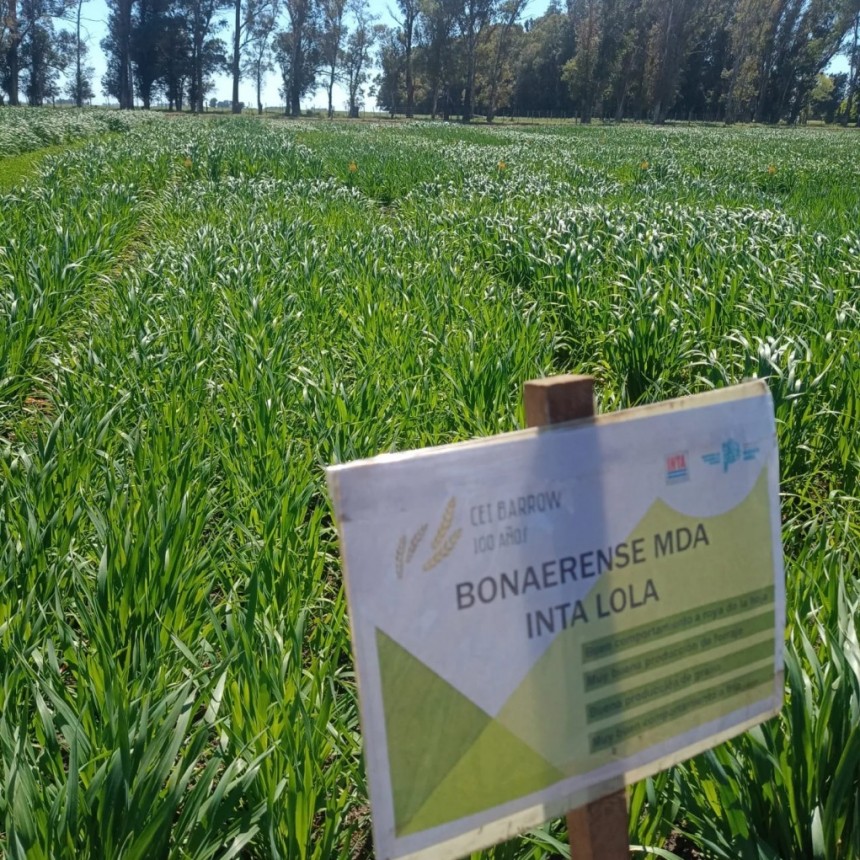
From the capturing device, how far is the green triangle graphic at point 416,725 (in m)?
0.87

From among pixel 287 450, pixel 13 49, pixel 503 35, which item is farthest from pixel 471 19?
pixel 287 450

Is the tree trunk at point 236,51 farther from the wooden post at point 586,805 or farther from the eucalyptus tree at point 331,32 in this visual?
the wooden post at point 586,805

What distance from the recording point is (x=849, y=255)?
567 centimetres

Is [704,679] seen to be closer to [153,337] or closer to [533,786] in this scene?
[533,786]

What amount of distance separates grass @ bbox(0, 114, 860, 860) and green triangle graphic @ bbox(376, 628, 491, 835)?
1.75 ft

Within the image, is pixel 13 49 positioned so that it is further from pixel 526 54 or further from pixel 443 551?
pixel 443 551

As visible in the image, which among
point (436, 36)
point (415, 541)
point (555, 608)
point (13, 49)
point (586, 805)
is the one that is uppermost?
point (436, 36)

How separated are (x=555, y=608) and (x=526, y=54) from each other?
77550 millimetres

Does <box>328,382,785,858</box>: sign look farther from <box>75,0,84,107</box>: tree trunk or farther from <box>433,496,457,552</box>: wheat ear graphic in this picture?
<box>75,0,84,107</box>: tree trunk

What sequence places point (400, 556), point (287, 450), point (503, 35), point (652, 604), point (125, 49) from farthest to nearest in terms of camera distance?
point (503, 35), point (125, 49), point (287, 450), point (652, 604), point (400, 556)

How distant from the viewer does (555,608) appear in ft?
3.16

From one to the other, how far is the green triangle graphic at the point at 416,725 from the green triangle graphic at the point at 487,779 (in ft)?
0.04

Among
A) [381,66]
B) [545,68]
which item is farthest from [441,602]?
[381,66]

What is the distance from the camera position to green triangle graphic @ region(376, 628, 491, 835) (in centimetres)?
87
